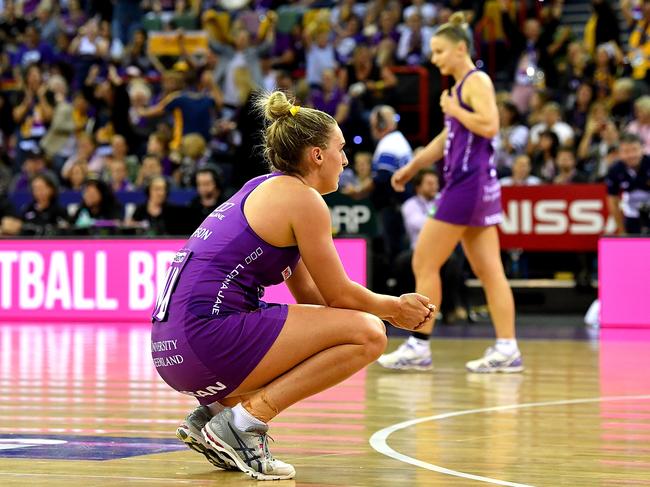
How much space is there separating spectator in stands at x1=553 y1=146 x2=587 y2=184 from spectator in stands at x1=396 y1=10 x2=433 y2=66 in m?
3.17

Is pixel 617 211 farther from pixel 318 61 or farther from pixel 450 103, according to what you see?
pixel 318 61

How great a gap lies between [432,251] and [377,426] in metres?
2.47

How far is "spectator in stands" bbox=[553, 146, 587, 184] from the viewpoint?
1308 cm

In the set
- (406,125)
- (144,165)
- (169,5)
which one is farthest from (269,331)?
(169,5)

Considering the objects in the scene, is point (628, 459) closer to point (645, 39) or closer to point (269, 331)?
point (269, 331)

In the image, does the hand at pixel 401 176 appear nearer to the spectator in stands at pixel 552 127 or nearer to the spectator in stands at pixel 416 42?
the spectator in stands at pixel 552 127

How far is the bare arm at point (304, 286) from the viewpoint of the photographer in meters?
4.74

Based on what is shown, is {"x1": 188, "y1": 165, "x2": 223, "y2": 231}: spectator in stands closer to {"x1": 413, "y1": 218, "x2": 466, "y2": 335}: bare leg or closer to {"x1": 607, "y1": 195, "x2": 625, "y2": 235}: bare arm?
Answer: {"x1": 607, "y1": 195, "x2": 625, "y2": 235}: bare arm

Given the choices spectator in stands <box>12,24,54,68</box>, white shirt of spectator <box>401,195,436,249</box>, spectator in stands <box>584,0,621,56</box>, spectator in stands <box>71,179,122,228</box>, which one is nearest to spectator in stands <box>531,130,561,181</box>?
white shirt of spectator <box>401,195,436,249</box>

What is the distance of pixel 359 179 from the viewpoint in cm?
1341

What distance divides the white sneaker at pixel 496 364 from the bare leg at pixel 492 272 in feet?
0.42

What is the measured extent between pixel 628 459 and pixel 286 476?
130 centimetres

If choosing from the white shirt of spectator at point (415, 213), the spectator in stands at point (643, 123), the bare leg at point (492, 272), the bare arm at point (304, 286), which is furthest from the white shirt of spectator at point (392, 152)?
the bare arm at point (304, 286)

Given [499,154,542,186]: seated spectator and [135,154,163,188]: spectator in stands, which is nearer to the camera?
[499,154,542,186]: seated spectator
